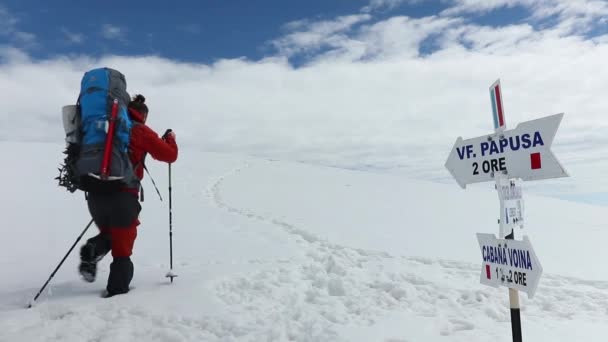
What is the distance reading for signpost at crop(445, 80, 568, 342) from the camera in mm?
2752

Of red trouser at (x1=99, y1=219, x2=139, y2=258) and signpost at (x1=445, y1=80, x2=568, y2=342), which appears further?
red trouser at (x1=99, y1=219, x2=139, y2=258)

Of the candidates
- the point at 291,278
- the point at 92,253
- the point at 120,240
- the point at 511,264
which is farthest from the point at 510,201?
the point at 92,253

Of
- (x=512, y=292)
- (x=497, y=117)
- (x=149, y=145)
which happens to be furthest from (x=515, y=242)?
(x=149, y=145)

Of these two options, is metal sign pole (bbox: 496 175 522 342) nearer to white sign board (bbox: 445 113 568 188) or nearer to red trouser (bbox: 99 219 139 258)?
white sign board (bbox: 445 113 568 188)

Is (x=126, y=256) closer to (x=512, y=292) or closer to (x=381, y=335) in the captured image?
(x=381, y=335)

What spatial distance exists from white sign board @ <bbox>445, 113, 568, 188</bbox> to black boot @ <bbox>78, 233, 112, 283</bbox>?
3.27m

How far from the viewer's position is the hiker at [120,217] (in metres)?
4.11

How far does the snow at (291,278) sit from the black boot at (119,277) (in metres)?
0.14

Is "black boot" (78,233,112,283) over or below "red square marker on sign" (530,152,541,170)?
below

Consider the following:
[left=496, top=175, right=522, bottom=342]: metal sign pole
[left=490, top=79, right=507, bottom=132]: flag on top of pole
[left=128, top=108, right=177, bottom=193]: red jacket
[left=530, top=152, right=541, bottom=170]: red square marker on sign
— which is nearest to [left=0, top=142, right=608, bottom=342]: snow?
[left=496, top=175, right=522, bottom=342]: metal sign pole

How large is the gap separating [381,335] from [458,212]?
9.58 m

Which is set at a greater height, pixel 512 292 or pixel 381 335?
pixel 512 292

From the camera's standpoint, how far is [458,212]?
40.8 feet

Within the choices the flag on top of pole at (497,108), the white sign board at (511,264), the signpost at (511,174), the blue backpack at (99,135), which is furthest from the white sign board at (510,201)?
the blue backpack at (99,135)
